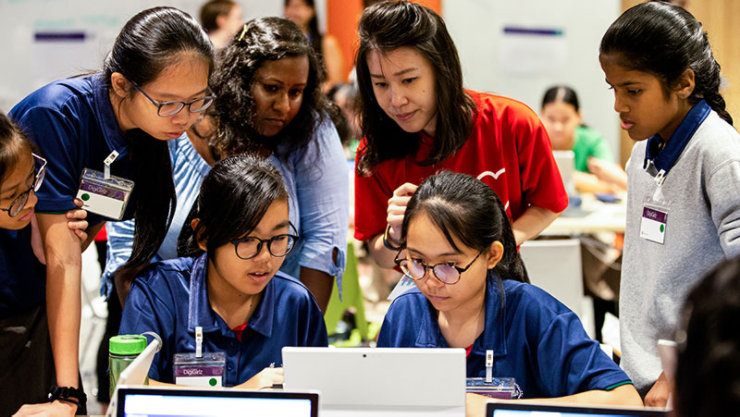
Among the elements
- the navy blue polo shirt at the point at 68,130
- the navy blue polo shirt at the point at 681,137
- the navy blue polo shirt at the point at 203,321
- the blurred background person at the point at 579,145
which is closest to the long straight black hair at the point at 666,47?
the navy blue polo shirt at the point at 681,137

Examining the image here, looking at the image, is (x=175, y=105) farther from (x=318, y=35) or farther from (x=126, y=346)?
(x=318, y=35)

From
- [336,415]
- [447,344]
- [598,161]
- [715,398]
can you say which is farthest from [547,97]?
[715,398]

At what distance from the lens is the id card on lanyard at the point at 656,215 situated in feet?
5.90

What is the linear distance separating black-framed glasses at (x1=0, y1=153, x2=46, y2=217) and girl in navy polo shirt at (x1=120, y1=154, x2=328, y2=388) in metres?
0.30

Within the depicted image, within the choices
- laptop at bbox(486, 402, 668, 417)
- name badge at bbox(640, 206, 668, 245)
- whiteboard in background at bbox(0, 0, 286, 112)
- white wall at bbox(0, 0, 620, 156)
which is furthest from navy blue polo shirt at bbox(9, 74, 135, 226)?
whiteboard in background at bbox(0, 0, 286, 112)

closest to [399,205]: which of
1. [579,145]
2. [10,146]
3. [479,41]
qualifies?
[10,146]

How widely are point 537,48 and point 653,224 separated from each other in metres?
4.32

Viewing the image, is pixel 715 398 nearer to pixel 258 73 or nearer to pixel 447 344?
pixel 447 344

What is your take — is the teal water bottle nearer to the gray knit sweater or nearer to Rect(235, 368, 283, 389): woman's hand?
Rect(235, 368, 283, 389): woman's hand

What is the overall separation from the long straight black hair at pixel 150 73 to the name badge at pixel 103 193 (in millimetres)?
64

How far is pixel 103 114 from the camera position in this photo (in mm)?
1865

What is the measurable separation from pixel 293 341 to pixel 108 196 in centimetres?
58

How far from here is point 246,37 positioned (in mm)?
2168

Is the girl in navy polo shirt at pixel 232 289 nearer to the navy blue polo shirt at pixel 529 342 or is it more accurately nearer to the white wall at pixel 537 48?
the navy blue polo shirt at pixel 529 342
